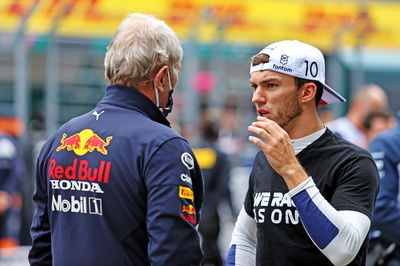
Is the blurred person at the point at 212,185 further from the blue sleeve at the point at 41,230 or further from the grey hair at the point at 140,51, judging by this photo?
the grey hair at the point at 140,51

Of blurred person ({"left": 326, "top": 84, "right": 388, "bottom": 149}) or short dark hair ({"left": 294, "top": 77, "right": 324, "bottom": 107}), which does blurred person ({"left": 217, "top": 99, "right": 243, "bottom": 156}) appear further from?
short dark hair ({"left": 294, "top": 77, "right": 324, "bottom": 107})

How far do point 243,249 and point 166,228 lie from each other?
814mm

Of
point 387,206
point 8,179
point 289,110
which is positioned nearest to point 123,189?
point 289,110

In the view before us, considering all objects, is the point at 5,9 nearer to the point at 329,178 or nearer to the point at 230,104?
the point at 230,104

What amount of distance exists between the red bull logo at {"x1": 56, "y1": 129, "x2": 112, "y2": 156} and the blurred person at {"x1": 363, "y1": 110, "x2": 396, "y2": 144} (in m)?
5.24

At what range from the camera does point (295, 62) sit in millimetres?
3420

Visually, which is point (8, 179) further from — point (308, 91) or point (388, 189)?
point (308, 91)

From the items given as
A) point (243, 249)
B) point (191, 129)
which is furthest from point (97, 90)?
point (243, 249)

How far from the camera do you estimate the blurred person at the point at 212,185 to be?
32.5 ft

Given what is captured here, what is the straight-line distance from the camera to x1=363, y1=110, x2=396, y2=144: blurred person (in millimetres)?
8117

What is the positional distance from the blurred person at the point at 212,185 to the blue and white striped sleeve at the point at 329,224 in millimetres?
6696

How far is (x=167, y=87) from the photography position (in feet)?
11.1

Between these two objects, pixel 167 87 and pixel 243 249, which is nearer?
pixel 167 87

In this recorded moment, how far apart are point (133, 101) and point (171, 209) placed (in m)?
0.50
